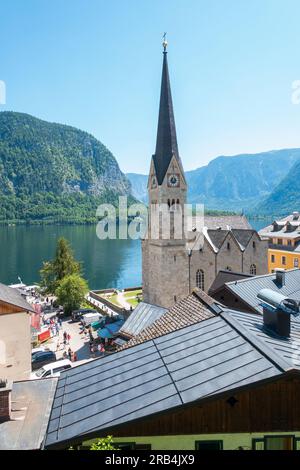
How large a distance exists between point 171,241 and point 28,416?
29191mm

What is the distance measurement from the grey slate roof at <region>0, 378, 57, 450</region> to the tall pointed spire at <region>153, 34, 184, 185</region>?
28.6 metres

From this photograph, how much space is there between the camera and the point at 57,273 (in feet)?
176

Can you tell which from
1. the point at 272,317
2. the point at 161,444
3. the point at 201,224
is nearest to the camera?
the point at 161,444

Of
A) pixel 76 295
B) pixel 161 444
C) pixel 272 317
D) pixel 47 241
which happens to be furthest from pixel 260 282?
pixel 47 241

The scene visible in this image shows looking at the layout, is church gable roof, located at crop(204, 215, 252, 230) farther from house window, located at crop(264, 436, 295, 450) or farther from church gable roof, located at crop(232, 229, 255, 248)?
house window, located at crop(264, 436, 295, 450)

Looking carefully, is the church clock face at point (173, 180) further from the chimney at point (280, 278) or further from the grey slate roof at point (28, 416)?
the grey slate roof at point (28, 416)

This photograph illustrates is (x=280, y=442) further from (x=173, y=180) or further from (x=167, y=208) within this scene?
(x=173, y=180)

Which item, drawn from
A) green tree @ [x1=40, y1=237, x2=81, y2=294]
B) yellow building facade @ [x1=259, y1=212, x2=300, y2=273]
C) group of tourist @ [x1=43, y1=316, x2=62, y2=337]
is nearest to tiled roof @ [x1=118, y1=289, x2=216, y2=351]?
group of tourist @ [x1=43, y1=316, x2=62, y2=337]

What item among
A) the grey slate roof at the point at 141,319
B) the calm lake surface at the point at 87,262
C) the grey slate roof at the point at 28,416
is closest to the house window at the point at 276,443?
the grey slate roof at the point at 28,416

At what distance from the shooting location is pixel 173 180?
37594mm

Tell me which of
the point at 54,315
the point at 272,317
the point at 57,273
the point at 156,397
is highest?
the point at 272,317

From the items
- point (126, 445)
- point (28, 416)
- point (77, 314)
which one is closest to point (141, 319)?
point (28, 416)

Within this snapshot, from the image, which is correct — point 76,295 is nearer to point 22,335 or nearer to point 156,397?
point 22,335

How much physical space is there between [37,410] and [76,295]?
36552 millimetres
